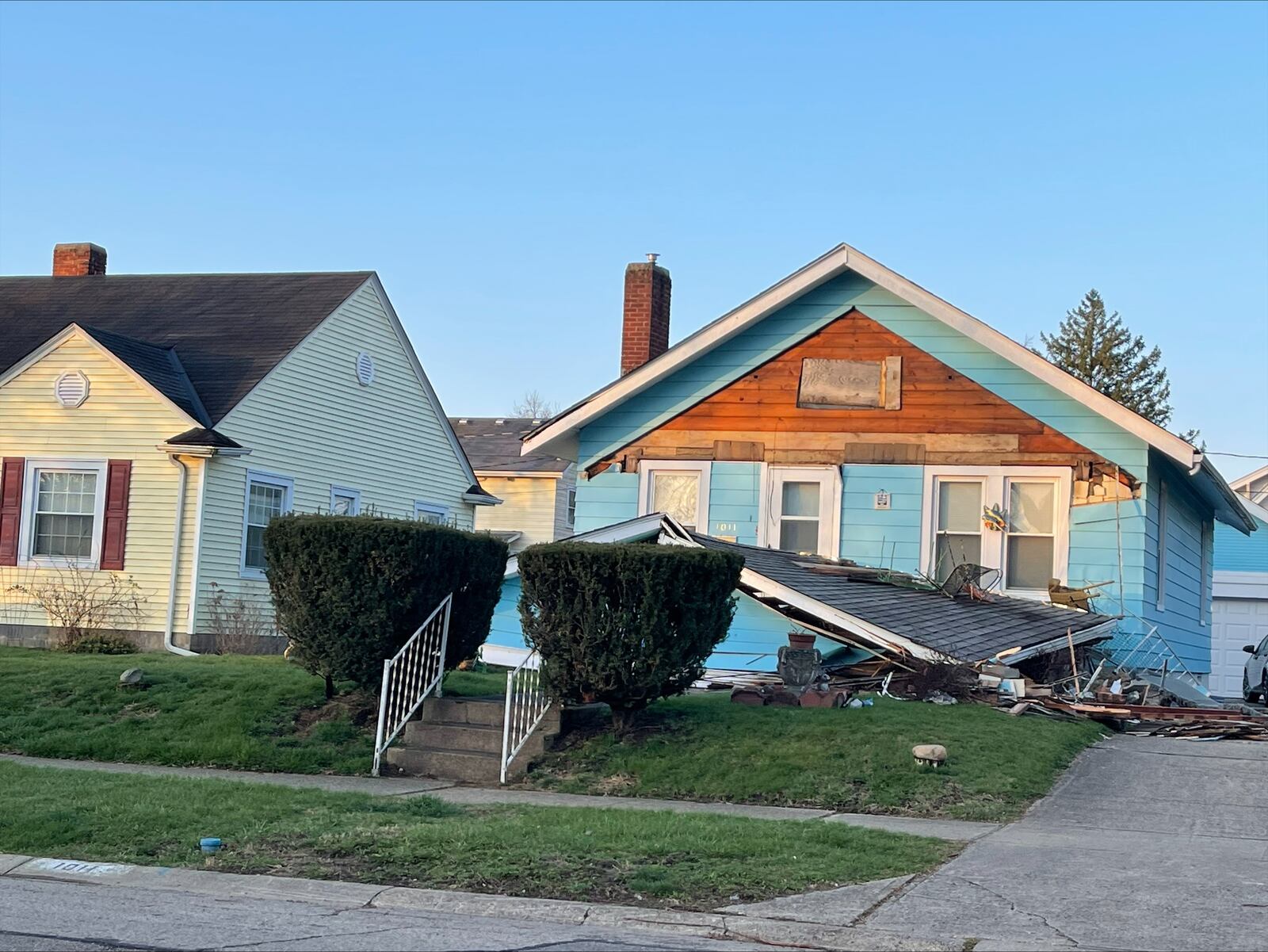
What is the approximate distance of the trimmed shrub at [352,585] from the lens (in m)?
12.5

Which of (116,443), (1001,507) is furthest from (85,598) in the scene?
(1001,507)

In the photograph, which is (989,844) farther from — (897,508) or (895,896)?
(897,508)

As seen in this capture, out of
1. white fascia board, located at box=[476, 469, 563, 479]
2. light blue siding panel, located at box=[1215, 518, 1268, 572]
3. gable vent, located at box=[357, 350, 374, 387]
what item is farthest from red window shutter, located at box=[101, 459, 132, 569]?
light blue siding panel, located at box=[1215, 518, 1268, 572]

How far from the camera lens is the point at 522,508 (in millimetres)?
37062

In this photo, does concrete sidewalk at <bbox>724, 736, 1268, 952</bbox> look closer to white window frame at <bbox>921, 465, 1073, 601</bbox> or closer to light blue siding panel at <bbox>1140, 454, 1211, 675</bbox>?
white window frame at <bbox>921, 465, 1073, 601</bbox>

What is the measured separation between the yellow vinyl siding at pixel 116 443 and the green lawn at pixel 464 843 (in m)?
12.1

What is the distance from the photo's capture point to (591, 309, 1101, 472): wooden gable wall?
18.6 meters

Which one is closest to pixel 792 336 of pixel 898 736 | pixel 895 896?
pixel 898 736

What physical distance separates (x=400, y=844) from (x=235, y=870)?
93 centimetres

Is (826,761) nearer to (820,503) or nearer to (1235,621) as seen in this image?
(820,503)

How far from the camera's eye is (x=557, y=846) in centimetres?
838

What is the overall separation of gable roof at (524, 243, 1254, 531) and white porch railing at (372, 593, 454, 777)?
7286 mm

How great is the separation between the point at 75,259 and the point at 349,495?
883 cm

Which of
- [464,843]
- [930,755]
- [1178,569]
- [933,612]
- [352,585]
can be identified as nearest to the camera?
[464,843]
